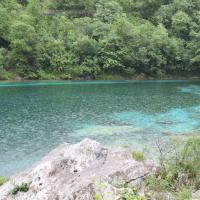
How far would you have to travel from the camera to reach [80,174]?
10508mm

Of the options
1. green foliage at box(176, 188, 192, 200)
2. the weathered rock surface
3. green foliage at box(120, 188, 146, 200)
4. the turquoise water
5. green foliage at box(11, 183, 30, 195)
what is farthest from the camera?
the turquoise water

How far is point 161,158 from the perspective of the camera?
1098 cm

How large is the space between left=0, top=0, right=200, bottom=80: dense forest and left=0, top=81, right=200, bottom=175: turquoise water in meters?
9.19

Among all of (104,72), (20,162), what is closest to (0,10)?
(104,72)

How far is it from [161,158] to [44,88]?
1779 inches

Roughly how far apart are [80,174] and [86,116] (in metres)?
24.4

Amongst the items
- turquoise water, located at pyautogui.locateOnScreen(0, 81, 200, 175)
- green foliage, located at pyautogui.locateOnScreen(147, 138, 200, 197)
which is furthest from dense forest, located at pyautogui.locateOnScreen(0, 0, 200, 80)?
green foliage, located at pyautogui.locateOnScreen(147, 138, 200, 197)

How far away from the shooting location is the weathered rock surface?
9492 millimetres

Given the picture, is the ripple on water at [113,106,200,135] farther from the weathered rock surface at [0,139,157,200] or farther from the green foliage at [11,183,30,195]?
the green foliage at [11,183,30,195]

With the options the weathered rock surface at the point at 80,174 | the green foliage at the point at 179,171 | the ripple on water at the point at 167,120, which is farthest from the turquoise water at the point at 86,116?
the weathered rock surface at the point at 80,174

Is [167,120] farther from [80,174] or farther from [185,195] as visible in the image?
[185,195]

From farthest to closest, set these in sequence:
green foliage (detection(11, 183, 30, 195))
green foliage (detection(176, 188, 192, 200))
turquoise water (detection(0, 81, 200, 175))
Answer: turquoise water (detection(0, 81, 200, 175)) → green foliage (detection(11, 183, 30, 195)) → green foliage (detection(176, 188, 192, 200))

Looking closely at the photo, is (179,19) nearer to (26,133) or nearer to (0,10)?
(0,10)

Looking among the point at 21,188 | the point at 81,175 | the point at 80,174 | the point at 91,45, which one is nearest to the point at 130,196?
the point at 81,175
